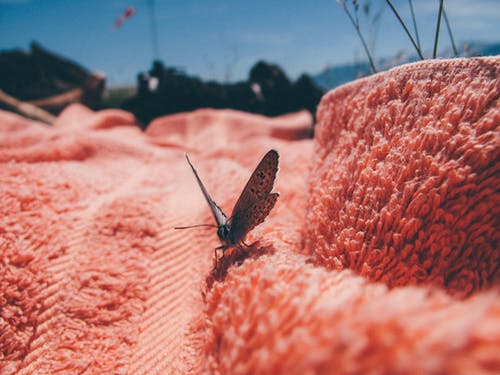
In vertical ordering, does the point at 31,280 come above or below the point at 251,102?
below

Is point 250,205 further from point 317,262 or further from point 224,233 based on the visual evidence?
point 317,262

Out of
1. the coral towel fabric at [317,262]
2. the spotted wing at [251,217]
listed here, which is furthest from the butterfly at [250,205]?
the coral towel fabric at [317,262]

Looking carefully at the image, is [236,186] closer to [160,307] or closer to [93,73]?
[160,307]

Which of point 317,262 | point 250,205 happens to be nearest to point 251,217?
point 250,205

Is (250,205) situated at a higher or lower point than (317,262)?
higher

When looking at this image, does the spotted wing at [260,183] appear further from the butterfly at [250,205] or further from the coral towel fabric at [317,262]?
the coral towel fabric at [317,262]

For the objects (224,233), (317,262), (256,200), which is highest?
(256,200)

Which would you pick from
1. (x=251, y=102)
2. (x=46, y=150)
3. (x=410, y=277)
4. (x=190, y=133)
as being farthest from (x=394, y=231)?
(x=251, y=102)
